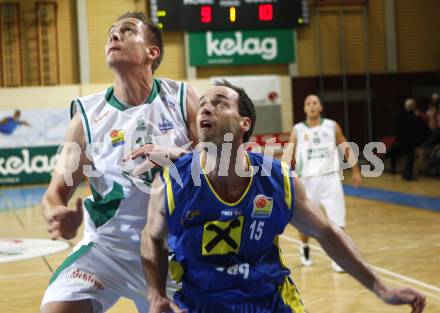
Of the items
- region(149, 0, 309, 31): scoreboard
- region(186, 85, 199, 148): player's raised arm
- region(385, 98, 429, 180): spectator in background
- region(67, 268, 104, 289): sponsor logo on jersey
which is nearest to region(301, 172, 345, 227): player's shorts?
region(186, 85, 199, 148): player's raised arm

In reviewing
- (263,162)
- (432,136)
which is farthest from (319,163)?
(432,136)

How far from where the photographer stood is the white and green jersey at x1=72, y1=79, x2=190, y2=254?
12.5 ft

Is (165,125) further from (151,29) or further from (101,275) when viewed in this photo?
(101,275)

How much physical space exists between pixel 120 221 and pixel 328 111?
19082 mm

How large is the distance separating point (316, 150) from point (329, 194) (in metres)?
0.58

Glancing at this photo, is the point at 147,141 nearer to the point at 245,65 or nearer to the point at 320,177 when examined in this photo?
the point at 320,177

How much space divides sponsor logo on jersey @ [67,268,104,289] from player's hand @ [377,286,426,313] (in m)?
1.43

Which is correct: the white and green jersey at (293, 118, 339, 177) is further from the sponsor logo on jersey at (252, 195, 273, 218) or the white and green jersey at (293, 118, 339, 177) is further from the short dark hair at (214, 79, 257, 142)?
the sponsor logo on jersey at (252, 195, 273, 218)

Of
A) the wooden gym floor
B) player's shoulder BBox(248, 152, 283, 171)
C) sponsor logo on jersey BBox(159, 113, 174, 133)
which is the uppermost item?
sponsor logo on jersey BBox(159, 113, 174, 133)

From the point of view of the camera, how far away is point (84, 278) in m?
3.66

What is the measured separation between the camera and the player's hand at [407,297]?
3020 millimetres

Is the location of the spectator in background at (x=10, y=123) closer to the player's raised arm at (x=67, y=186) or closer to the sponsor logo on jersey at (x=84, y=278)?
the player's raised arm at (x=67, y=186)

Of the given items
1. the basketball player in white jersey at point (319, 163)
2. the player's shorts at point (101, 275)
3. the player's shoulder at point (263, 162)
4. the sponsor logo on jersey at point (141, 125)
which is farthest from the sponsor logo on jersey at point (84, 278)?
the basketball player in white jersey at point (319, 163)

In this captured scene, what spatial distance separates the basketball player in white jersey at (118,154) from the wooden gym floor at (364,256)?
2698 millimetres
